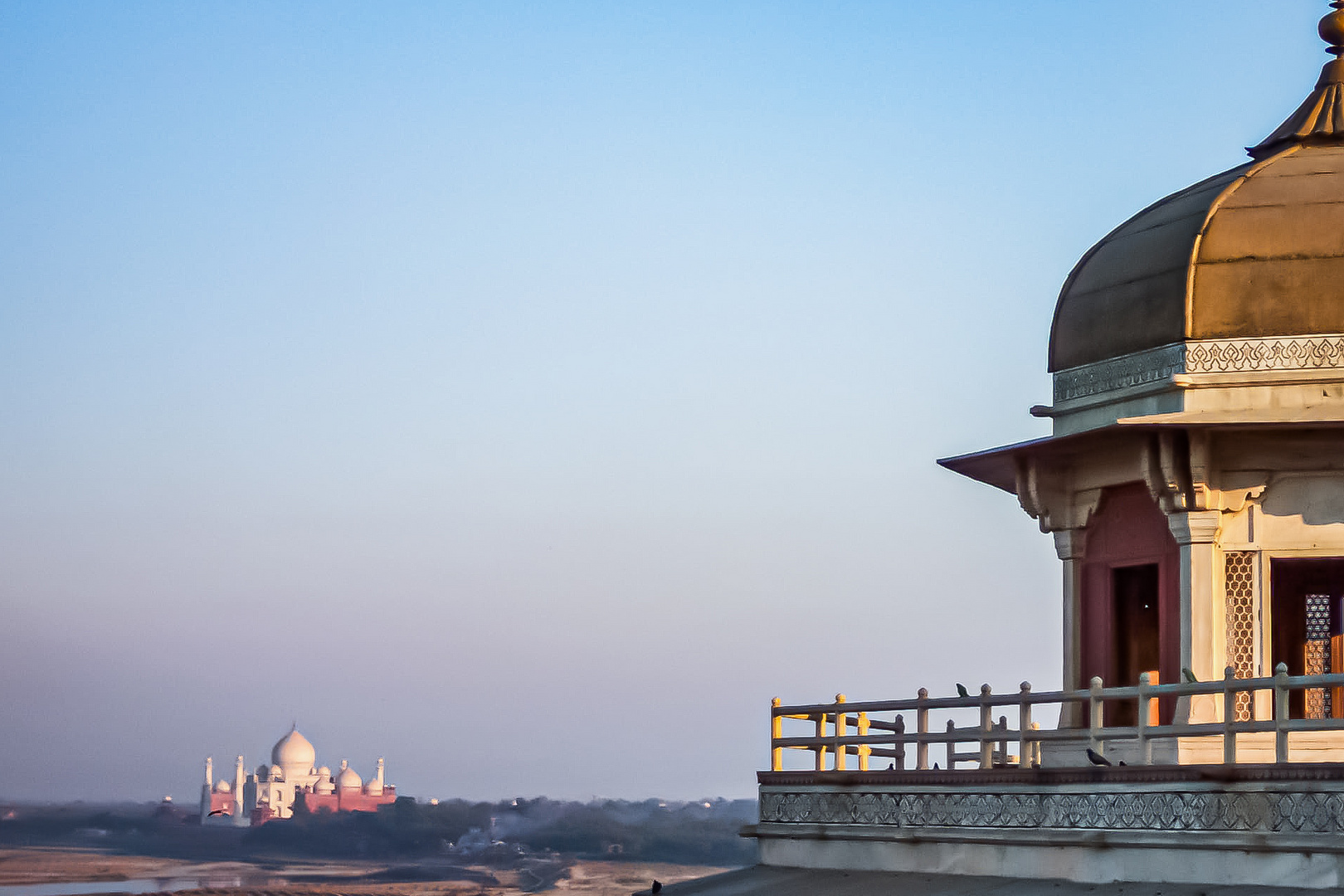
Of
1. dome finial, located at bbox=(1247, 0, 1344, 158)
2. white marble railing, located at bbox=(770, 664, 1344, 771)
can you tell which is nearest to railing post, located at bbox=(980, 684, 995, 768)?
white marble railing, located at bbox=(770, 664, 1344, 771)

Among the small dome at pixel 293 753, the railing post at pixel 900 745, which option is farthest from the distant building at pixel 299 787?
the railing post at pixel 900 745

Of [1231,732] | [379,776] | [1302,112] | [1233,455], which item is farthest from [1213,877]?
[379,776]

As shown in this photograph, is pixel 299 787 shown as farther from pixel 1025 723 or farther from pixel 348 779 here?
pixel 1025 723

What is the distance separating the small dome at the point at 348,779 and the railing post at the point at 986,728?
147 m

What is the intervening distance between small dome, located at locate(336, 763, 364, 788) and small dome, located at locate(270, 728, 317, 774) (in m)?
3.48

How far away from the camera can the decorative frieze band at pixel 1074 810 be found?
14.4 meters

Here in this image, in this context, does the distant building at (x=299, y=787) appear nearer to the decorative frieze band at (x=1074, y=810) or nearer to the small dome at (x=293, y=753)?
the small dome at (x=293, y=753)

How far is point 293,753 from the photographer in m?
160

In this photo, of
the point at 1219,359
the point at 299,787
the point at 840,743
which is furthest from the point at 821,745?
the point at 299,787

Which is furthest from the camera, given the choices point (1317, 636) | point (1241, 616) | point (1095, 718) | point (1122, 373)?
point (1122, 373)

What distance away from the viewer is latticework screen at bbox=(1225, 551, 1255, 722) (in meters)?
18.6

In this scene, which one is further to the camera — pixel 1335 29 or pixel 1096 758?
pixel 1335 29

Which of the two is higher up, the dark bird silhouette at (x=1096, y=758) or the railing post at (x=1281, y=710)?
the railing post at (x=1281, y=710)

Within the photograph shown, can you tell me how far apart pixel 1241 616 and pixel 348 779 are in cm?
14870
